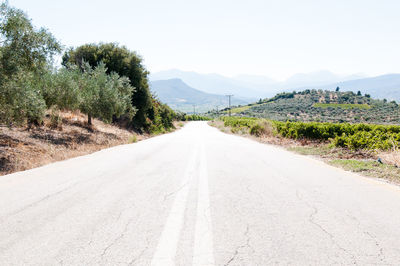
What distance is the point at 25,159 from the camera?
30.5 feet

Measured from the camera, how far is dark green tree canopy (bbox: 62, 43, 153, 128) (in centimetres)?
2845

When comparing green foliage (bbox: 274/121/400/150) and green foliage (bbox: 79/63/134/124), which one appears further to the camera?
green foliage (bbox: 79/63/134/124)

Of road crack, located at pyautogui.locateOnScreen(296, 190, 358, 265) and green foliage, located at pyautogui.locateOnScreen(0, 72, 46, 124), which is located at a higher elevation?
green foliage, located at pyautogui.locateOnScreen(0, 72, 46, 124)

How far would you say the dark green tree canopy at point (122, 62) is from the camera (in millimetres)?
28453

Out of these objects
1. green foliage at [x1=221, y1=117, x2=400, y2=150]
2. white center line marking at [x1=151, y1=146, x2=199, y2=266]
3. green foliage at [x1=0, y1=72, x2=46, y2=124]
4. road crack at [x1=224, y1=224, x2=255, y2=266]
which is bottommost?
road crack at [x1=224, y1=224, x2=255, y2=266]

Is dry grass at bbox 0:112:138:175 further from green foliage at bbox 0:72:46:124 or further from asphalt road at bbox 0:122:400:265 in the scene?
asphalt road at bbox 0:122:400:265

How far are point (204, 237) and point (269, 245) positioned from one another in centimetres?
75

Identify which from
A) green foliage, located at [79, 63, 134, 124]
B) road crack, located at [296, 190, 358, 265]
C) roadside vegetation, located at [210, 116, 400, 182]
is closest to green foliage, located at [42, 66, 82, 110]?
green foliage, located at [79, 63, 134, 124]

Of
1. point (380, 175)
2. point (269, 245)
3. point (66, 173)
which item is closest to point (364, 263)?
point (269, 245)

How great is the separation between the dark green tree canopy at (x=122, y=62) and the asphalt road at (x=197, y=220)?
23.6 meters

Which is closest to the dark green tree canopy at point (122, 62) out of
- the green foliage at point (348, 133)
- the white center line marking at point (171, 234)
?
the green foliage at point (348, 133)

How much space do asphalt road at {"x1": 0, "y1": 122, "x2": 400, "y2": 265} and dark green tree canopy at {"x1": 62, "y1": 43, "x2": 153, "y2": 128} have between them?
77.4ft

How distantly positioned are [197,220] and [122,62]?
89.8 ft

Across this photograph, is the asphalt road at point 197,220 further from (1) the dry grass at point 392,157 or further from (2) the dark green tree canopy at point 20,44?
(2) the dark green tree canopy at point 20,44
